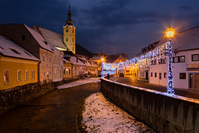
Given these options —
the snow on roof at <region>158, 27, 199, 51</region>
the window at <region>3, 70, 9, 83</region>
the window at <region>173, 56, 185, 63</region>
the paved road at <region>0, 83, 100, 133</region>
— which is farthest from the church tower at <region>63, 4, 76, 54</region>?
the paved road at <region>0, 83, 100, 133</region>

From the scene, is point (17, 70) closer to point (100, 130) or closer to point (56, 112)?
point (56, 112)

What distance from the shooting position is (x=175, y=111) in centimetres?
755

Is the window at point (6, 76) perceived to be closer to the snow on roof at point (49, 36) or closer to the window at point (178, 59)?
the window at point (178, 59)

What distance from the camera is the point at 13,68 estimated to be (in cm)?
1727

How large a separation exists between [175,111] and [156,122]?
6.15ft

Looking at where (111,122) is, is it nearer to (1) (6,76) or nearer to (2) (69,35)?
(1) (6,76)

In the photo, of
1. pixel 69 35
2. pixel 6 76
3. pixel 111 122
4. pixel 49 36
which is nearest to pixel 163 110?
pixel 111 122

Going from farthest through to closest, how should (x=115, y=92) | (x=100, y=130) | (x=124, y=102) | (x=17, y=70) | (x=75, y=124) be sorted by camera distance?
1. (x=17, y=70)
2. (x=115, y=92)
3. (x=124, y=102)
4. (x=75, y=124)
5. (x=100, y=130)

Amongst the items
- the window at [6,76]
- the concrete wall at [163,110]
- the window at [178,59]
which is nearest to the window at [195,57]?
the window at [178,59]

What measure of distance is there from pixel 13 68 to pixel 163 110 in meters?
16.4

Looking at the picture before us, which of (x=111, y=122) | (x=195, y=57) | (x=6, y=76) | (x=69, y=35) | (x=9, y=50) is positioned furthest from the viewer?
(x=69, y=35)

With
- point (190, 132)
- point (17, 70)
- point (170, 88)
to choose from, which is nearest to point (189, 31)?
point (170, 88)

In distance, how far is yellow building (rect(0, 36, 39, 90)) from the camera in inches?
605

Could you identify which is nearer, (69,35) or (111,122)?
(111,122)
